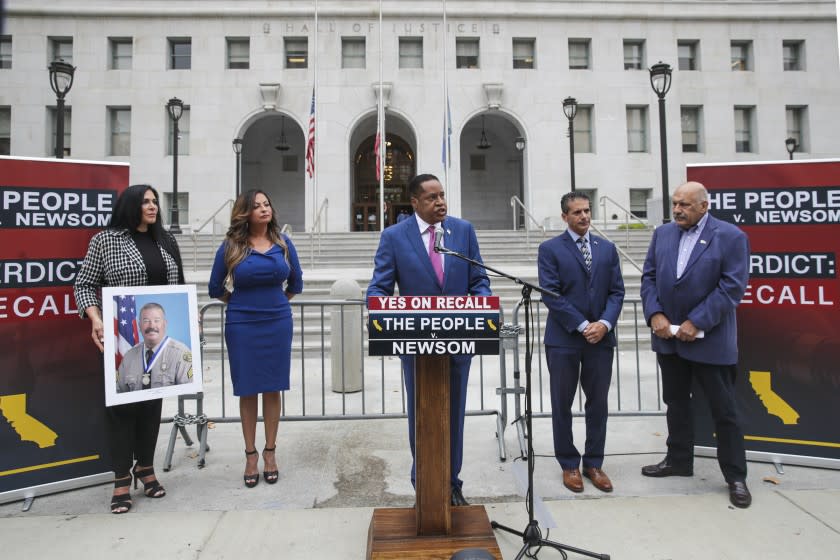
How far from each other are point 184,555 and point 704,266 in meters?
4.35

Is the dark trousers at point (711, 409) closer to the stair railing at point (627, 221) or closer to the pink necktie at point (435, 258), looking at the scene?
the pink necktie at point (435, 258)

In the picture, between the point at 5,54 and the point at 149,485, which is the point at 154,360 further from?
the point at 5,54

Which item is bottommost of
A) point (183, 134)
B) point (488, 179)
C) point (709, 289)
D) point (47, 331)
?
point (47, 331)

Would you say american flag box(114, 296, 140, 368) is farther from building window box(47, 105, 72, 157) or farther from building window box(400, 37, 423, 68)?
building window box(47, 105, 72, 157)

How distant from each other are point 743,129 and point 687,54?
4.94m

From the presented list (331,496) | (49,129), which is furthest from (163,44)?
(331,496)

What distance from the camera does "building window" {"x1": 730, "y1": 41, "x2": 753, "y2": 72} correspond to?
2630 centimetres

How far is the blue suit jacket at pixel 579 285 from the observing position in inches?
163

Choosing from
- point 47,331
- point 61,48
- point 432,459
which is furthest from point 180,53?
point 432,459

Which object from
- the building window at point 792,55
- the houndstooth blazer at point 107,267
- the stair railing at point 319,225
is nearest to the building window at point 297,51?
the stair railing at point 319,225

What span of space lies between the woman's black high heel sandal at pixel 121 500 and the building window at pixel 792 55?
33624 millimetres

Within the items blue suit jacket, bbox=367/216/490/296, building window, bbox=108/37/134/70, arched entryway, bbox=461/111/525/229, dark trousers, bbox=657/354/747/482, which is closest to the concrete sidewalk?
dark trousers, bbox=657/354/747/482

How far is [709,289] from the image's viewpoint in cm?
402

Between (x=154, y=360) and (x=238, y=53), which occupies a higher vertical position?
(x=238, y=53)
